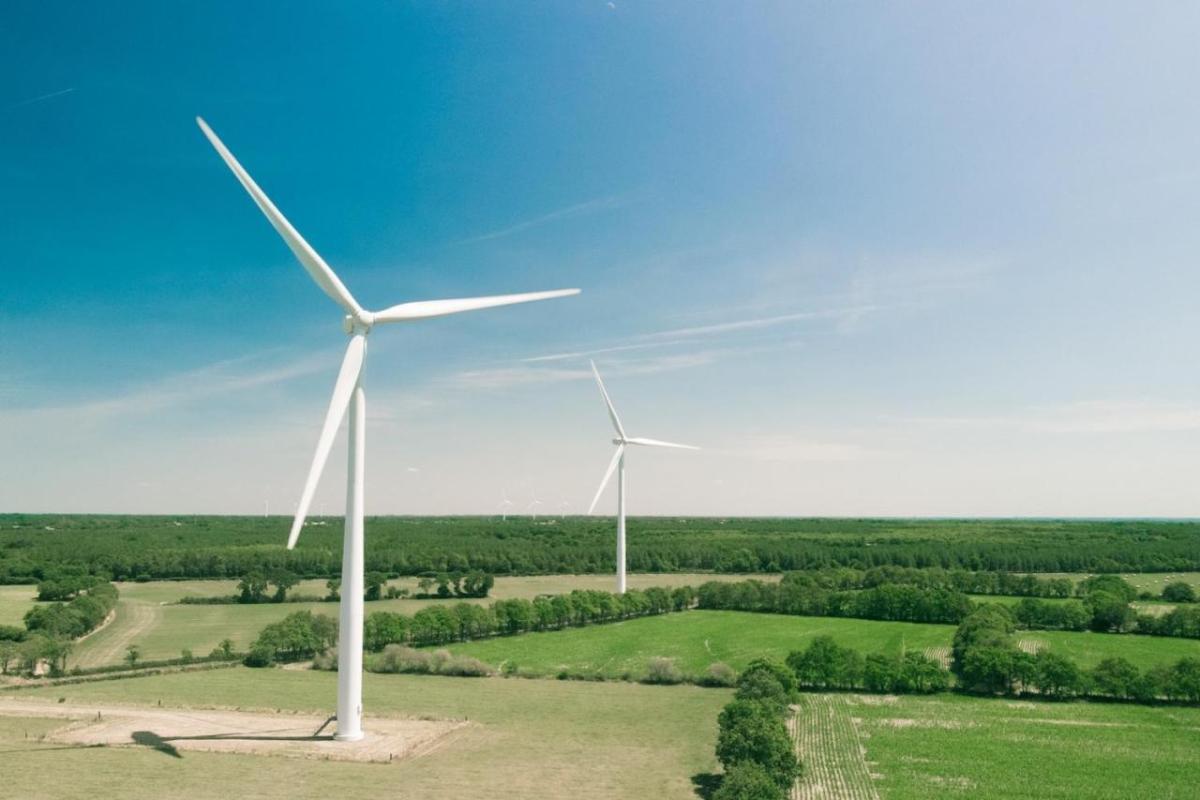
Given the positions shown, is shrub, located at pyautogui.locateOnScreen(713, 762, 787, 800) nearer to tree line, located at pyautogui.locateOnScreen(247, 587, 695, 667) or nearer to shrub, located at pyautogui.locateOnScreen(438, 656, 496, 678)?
shrub, located at pyautogui.locateOnScreen(438, 656, 496, 678)

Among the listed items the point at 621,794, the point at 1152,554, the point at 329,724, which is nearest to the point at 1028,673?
the point at 621,794

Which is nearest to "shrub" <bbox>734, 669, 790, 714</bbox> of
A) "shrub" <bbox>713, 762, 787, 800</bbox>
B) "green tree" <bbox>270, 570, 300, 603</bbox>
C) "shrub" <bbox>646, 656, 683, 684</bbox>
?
"shrub" <bbox>713, 762, 787, 800</bbox>

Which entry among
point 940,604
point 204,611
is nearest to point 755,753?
point 940,604

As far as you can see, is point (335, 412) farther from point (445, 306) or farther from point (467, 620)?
point (467, 620)

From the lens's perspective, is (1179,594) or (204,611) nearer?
(204,611)

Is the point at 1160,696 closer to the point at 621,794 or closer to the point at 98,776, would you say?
the point at 621,794

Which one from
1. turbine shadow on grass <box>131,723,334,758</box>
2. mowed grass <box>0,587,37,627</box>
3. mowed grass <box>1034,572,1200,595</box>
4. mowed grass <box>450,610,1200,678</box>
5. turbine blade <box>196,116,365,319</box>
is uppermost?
turbine blade <box>196,116,365,319</box>
